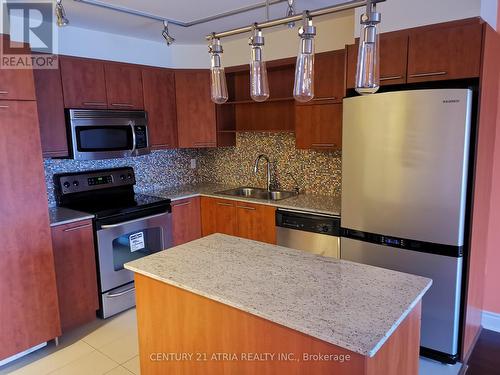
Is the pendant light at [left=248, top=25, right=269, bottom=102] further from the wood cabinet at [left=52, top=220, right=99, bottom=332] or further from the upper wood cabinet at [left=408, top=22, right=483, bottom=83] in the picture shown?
the wood cabinet at [left=52, top=220, right=99, bottom=332]

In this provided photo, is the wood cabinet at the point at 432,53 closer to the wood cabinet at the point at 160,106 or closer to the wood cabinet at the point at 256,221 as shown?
the wood cabinet at the point at 256,221

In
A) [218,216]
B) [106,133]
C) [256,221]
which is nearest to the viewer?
[106,133]

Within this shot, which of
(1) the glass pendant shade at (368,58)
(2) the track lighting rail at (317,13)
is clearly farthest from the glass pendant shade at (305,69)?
(1) the glass pendant shade at (368,58)

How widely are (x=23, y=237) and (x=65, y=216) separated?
446 millimetres

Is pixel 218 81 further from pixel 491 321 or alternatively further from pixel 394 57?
pixel 491 321

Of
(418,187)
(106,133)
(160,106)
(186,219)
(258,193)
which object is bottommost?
(186,219)

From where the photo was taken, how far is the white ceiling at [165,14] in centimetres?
265

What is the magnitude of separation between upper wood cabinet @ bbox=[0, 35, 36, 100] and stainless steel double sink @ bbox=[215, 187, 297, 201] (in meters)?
2.00

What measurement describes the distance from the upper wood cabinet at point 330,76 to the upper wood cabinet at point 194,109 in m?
1.25

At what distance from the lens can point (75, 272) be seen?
2.89 m

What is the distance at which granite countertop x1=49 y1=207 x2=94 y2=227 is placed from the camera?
276 cm

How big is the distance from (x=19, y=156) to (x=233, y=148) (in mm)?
2319

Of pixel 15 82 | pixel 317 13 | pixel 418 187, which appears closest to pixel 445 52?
pixel 418 187

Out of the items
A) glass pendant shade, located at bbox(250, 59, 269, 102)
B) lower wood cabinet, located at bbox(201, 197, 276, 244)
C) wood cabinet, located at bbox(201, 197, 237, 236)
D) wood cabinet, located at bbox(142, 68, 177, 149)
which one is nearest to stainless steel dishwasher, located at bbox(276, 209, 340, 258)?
lower wood cabinet, located at bbox(201, 197, 276, 244)
